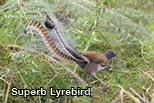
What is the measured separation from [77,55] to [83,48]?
2.67 ft

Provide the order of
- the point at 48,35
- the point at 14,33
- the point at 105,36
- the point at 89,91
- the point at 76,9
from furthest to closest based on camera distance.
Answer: the point at 76,9, the point at 105,36, the point at 14,33, the point at 89,91, the point at 48,35

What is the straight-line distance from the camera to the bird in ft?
7.11

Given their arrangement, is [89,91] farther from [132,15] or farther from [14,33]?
[132,15]

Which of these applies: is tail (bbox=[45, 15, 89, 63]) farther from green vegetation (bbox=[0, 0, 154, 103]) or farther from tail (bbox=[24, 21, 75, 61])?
green vegetation (bbox=[0, 0, 154, 103])

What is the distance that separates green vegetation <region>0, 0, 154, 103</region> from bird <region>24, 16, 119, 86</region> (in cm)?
17

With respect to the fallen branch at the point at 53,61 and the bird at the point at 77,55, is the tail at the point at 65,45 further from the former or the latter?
the fallen branch at the point at 53,61

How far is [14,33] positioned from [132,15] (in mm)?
2334

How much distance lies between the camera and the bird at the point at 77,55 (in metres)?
2.17

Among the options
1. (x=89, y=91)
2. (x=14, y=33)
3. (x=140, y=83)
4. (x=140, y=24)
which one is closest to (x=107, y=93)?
(x=89, y=91)

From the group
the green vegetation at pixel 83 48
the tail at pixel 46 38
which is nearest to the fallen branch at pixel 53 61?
the green vegetation at pixel 83 48

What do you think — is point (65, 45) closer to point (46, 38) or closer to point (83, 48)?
point (46, 38)

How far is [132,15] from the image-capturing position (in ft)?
13.6

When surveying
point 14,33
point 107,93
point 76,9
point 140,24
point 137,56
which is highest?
point 76,9

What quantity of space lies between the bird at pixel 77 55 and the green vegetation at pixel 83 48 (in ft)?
0.57
